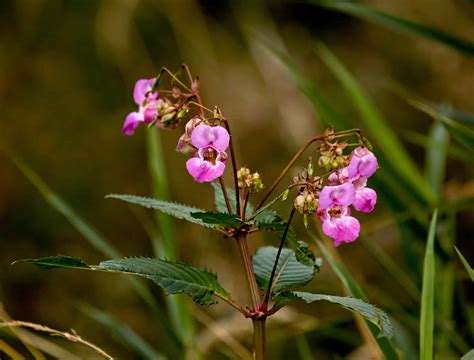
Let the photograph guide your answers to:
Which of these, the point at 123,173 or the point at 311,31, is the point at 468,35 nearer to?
the point at 311,31

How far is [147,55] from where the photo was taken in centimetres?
212

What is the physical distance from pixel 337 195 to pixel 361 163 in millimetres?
39

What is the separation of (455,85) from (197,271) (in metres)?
1.52

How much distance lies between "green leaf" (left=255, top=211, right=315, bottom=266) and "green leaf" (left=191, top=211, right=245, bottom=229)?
3cm

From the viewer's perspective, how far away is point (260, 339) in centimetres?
72

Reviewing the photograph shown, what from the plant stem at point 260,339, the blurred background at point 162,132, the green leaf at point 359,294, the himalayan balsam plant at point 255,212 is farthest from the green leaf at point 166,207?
→ the blurred background at point 162,132

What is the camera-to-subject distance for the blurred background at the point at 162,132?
188cm

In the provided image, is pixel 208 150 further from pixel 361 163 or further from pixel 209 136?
pixel 361 163

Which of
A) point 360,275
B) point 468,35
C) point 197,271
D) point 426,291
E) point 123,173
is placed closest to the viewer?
point 197,271

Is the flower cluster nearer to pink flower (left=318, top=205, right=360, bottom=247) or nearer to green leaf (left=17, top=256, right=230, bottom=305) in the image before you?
pink flower (left=318, top=205, right=360, bottom=247)

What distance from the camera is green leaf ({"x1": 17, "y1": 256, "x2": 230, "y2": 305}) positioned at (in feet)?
2.20

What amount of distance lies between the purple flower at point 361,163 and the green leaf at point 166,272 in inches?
6.6

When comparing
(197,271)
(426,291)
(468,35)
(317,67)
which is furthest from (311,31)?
(197,271)

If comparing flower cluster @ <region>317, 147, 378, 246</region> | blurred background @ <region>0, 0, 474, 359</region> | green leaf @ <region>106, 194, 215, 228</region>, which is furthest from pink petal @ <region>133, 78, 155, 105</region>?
blurred background @ <region>0, 0, 474, 359</region>
